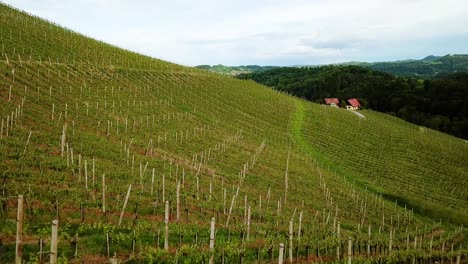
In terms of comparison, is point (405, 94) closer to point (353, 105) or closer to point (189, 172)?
point (353, 105)

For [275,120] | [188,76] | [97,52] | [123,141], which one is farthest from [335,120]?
[123,141]

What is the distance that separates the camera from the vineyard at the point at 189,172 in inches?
591

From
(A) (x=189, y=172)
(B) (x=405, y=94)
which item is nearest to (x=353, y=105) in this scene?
(B) (x=405, y=94)

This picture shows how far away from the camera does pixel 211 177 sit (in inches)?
1207

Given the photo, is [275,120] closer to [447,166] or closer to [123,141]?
[447,166]

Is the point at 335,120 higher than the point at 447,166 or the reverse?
higher

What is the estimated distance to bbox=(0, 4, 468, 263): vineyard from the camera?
591 inches

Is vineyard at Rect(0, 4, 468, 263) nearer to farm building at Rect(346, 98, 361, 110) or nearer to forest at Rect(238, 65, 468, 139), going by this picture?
forest at Rect(238, 65, 468, 139)

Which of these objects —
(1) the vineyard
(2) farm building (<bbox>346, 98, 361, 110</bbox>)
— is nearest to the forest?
(2) farm building (<bbox>346, 98, 361, 110</bbox>)

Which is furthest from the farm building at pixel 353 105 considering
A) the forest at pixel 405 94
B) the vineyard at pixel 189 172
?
the vineyard at pixel 189 172

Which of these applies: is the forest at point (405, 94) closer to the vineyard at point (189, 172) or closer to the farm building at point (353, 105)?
the farm building at point (353, 105)

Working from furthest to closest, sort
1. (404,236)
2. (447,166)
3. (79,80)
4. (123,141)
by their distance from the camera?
(447,166) → (79,80) → (123,141) → (404,236)

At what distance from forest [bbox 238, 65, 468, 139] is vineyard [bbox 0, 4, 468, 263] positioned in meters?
31.6

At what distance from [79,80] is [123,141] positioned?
1774 cm
